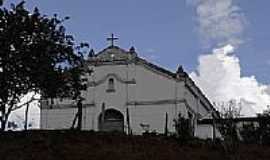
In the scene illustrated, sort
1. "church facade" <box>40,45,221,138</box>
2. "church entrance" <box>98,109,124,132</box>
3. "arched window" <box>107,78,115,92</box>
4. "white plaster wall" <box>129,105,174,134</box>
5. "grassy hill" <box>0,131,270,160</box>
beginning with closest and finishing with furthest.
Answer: "grassy hill" <box>0,131,270,160</box> < "white plaster wall" <box>129,105,174,134</box> < "church entrance" <box>98,109,124,132</box> < "church facade" <box>40,45,221,138</box> < "arched window" <box>107,78,115,92</box>

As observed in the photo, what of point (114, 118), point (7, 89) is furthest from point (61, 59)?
point (114, 118)

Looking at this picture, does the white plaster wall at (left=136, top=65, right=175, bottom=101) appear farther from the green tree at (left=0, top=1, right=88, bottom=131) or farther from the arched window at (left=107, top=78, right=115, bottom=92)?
the green tree at (left=0, top=1, right=88, bottom=131)

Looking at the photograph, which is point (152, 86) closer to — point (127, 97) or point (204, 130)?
point (127, 97)

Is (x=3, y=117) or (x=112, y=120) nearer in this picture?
(x=3, y=117)

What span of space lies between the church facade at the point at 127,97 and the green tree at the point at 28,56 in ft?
64.8

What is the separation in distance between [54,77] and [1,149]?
386 centimetres

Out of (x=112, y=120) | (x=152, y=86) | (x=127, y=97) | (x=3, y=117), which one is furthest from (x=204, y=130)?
(x=3, y=117)

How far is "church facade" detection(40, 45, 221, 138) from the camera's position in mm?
47125

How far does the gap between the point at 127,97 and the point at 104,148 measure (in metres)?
22.7

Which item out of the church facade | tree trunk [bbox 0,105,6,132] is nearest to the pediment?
the church facade

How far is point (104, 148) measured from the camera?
2545 centimetres

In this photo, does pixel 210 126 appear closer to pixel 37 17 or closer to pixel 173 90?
pixel 173 90

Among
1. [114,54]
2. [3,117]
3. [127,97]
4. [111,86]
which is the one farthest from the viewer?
[114,54]

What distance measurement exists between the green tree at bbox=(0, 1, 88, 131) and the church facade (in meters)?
19.7
